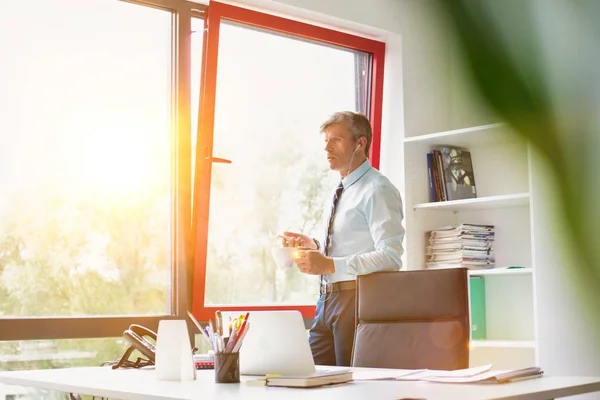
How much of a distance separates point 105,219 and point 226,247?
2.32ft

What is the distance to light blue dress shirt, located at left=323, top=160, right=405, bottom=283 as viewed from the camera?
2.94 m

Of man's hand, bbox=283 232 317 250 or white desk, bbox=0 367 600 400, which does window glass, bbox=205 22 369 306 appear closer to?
man's hand, bbox=283 232 317 250

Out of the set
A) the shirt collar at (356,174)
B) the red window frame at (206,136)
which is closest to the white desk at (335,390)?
the shirt collar at (356,174)

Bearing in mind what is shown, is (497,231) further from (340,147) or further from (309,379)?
(309,379)

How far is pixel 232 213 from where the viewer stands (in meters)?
4.21

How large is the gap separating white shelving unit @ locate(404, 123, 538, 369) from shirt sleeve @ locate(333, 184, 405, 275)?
1193mm

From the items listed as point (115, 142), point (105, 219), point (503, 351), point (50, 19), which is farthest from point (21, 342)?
point (503, 351)

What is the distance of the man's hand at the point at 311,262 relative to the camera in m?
2.85

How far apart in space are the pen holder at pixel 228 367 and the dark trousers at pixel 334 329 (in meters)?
1.18

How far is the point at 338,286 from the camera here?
309 cm

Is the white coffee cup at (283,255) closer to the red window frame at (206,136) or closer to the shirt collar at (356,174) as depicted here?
the shirt collar at (356,174)

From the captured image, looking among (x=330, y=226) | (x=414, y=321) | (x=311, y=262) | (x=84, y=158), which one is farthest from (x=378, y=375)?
(x=84, y=158)

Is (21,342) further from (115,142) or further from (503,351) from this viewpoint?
(503,351)

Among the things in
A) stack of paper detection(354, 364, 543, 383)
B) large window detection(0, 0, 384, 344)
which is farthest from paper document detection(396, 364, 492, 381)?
large window detection(0, 0, 384, 344)
